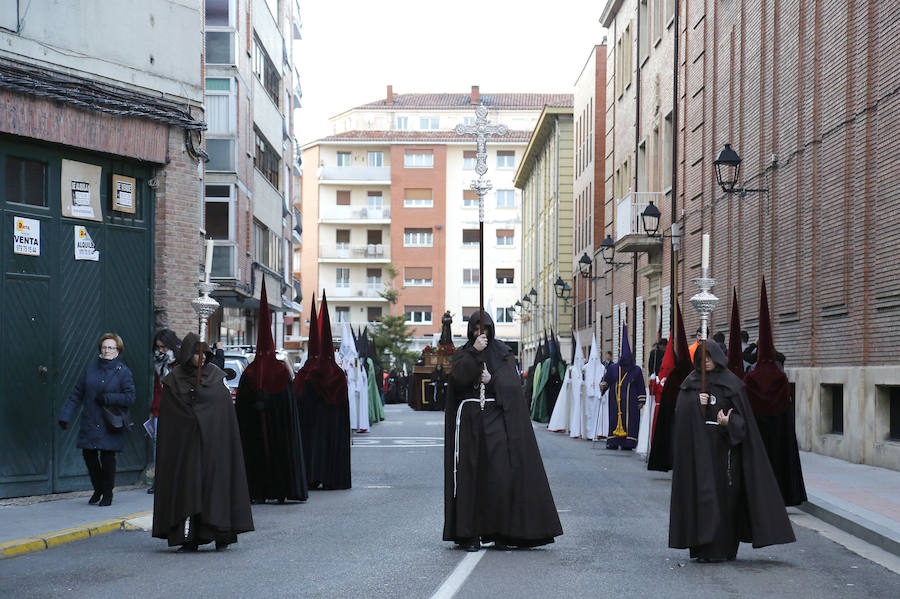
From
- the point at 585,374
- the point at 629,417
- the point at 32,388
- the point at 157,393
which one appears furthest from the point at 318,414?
the point at 585,374

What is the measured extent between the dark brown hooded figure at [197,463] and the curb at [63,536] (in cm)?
104

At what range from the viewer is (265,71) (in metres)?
43.9

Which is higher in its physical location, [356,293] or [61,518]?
[356,293]

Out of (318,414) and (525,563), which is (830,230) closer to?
(318,414)

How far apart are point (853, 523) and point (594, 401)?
1545 cm

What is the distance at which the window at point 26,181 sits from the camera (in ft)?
47.3

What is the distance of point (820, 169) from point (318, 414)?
388 inches

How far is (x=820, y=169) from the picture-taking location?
71.6 ft

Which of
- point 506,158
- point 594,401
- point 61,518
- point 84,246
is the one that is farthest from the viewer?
point 506,158

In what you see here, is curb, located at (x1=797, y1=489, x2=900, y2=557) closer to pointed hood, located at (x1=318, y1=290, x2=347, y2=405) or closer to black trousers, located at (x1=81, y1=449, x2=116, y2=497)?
pointed hood, located at (x1=318, y1=290, x2=347, y2=405)

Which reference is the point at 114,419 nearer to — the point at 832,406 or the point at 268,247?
the point at 832,406

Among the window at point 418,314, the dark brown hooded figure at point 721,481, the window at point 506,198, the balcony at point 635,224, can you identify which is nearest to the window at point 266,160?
the balcony at point 635,224

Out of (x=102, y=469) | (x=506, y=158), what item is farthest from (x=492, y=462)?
(x=506, y=158)

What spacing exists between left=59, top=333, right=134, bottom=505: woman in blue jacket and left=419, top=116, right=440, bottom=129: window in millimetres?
87718
